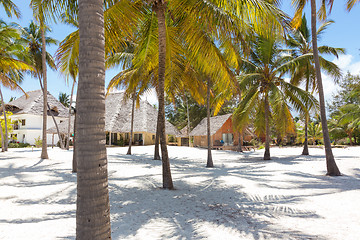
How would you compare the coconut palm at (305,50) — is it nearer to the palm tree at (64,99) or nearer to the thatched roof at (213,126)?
the thatched roof at (213,126)

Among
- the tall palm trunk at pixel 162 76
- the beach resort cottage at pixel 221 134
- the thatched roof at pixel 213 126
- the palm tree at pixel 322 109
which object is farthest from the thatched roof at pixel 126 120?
the palm tree at pixel 322 109

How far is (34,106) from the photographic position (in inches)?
1344

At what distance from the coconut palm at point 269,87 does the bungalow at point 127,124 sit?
15.6 meters

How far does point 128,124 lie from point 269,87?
1917 cm

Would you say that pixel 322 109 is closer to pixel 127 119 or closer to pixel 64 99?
pixel 127 119

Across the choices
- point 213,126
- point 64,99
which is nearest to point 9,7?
point 213,126

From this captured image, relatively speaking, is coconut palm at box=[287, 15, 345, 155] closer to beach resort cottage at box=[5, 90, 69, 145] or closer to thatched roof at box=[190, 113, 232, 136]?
thatched roof at box=[190, 113, 232, 136]

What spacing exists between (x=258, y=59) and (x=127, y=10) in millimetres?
11117

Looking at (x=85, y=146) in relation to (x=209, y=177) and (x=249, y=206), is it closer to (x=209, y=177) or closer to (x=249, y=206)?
(x=249, y=206)

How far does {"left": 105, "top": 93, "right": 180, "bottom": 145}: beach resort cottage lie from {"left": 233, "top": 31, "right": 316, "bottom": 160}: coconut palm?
51.1 feet

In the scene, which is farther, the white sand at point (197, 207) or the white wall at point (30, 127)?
the white wall at point (30, 127)

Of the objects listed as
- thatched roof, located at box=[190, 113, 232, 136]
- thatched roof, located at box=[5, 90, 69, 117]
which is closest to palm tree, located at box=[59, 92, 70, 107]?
thatched roof, located at box=[5, 90, 69, 117]

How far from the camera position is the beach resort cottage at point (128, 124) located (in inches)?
1102

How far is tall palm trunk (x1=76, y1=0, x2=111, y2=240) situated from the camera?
2.19 meters
